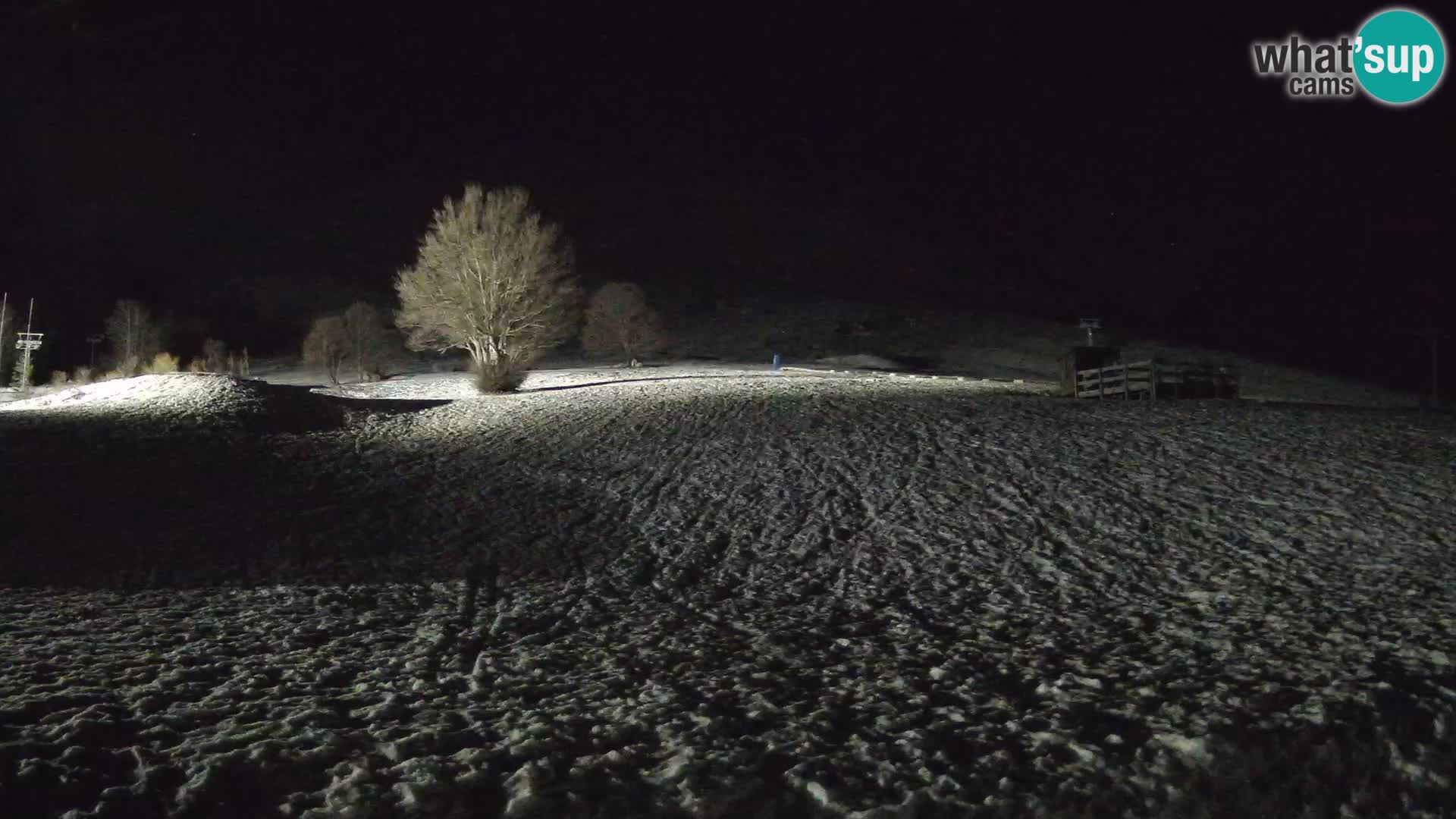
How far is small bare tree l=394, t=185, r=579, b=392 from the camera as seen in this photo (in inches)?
1738

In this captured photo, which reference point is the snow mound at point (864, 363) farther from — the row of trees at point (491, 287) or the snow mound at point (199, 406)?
the snow mound at point (199, 406)

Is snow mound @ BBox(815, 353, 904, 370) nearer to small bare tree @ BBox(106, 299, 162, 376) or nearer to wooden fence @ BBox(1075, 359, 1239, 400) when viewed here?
wooden fence @ BBox(1075, 359, 1239, 400)

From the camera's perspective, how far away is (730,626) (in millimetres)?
8867

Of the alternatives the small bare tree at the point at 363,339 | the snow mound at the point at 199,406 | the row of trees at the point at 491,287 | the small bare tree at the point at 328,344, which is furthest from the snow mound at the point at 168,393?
the small bare tree at the point at 363,339

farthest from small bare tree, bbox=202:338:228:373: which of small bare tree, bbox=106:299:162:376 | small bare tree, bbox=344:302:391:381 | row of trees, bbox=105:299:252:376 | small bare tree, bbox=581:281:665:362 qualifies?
small bare tree, bbox=581:281:665:362

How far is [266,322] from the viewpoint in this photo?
156 meters

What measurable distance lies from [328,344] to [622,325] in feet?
92.0

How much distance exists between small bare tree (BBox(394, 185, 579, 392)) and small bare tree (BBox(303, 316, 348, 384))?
124ft

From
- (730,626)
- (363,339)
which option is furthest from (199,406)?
(363,339)

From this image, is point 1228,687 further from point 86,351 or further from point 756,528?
point 86,351

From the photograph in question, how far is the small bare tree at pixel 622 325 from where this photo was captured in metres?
78.9

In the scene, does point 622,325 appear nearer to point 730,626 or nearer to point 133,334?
point 730,626

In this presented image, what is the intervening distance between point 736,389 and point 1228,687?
90.8ft

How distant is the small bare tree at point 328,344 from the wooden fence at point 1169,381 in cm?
6949
